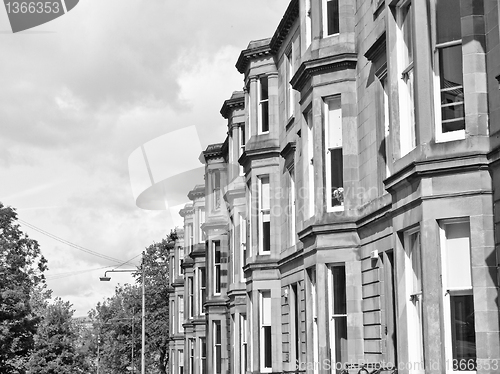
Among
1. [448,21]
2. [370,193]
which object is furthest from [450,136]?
[370,193]

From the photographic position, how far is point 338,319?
17.2 meters

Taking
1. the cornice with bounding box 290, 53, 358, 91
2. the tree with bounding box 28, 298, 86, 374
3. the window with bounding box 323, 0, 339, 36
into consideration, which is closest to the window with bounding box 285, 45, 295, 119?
the cornice with bounding box 290, 53, 358, 91

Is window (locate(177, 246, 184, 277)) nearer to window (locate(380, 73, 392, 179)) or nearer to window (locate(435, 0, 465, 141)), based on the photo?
window (locate(380, 73, 392, 179))

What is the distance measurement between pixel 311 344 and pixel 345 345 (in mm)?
1504

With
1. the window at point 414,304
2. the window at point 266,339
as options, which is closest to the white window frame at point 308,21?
the window at point 414,304

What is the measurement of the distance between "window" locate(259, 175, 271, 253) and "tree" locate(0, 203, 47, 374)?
80.2 feet

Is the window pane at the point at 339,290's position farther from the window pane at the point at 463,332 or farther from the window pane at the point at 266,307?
the window pane at the point at 266,307

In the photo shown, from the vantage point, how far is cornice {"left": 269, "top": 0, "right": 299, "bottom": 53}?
22.1 m

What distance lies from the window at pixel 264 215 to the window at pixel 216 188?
38.7 ft

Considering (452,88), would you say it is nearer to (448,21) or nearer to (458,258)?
(448,21)

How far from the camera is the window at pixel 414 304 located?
12.6 meters

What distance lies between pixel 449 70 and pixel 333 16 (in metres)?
7.16

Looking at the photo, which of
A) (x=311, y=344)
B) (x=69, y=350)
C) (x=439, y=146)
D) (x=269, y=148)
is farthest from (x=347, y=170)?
(x=69, y=350)

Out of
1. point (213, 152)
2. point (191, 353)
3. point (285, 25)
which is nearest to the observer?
point (285, 25)
